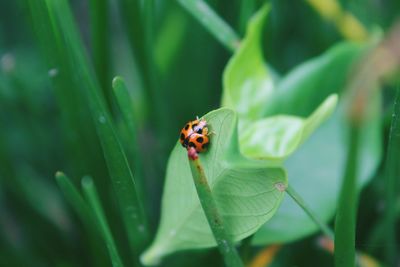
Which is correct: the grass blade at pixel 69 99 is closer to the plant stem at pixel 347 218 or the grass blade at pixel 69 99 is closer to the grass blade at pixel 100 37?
the grass blade at pixel 100 37

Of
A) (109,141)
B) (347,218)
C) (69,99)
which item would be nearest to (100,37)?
(69,99)

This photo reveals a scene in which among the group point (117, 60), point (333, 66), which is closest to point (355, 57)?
point (333, 66)

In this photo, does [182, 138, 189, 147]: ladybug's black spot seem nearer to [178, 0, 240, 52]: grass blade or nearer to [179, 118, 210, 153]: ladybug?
[179, 118, 210, 153]: ladybug

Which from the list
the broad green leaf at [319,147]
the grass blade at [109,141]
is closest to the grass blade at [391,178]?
the broad green leaf at [319,147]

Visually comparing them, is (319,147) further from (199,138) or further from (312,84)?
(199,138)

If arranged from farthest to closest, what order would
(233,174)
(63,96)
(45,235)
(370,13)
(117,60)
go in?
(117,60)
(370,13)
(45,235)
(63,96)
(233,174)

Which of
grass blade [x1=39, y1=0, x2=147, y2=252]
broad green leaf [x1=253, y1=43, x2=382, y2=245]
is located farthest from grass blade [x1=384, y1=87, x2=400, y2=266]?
grass blade [x1=39, y1=0, x2=147, y2=252]

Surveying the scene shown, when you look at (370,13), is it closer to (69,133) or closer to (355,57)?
(355,57)
